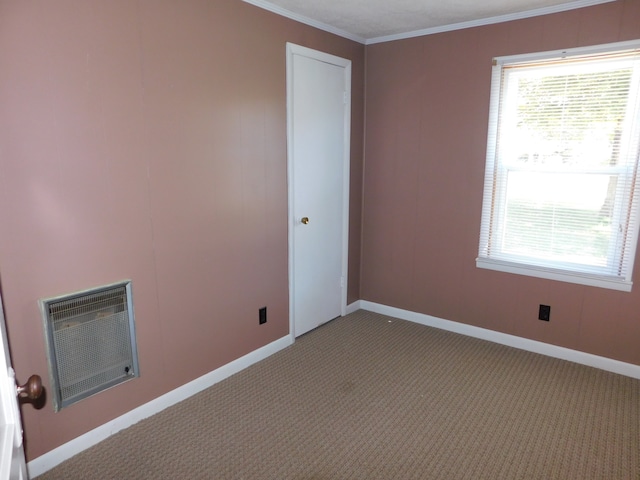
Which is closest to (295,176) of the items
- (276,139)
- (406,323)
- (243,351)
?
(276,139)

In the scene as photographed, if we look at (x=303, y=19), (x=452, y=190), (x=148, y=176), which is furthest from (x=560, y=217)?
(x=148, y=176)

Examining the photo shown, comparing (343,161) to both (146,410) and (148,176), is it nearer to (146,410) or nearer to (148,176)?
(148,176)

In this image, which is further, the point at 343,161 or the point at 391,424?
the point at 343,161

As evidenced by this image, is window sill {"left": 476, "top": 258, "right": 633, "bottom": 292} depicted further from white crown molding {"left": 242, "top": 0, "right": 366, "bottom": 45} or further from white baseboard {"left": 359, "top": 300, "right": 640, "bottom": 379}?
white crown molding {"left": 242, "top": 0, "right": 366, "bottom": 45}

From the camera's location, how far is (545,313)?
317cm

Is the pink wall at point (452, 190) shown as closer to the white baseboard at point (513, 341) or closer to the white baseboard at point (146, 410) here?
the white baseboard at point (513, 341)

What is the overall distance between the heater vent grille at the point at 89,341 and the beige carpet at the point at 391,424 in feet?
1.07

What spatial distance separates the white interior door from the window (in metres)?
3.09

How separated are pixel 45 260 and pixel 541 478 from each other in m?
2.45

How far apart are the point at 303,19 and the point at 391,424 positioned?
105 inches

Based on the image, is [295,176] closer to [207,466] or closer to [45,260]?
[45,260]

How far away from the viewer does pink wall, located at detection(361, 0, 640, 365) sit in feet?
9.49

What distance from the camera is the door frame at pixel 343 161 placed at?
9.93ft

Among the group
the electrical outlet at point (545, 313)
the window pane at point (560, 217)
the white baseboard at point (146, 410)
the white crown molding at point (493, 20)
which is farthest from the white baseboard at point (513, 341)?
the white crown molding at point (493, 20)
